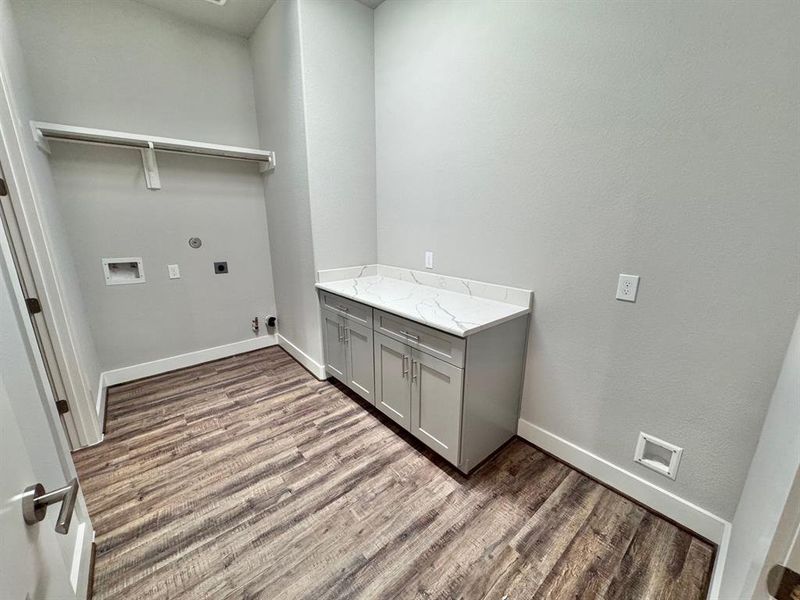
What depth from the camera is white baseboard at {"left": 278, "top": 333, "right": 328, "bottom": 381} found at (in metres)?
2.76

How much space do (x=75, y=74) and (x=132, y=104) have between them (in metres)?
0.32

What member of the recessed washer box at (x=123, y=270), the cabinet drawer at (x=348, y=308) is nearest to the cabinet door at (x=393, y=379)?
the cabinet drawer at (x=348, y=308)

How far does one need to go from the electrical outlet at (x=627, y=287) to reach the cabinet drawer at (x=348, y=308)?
1.34 m

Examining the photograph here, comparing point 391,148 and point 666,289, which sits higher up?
point 391,148

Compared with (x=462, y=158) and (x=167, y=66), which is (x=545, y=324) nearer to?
(x=462, y=158)

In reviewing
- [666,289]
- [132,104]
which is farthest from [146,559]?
[132,104]

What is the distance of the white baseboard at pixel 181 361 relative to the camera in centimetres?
270

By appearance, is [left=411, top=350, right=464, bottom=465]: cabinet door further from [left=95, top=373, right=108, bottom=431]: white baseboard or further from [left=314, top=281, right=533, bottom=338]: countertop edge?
[left=95, top=373, right=108, bottom=431]: white baseboard

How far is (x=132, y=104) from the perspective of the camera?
2.45 m

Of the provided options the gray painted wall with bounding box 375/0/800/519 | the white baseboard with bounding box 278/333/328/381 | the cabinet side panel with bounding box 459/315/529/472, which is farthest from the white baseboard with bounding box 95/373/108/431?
the gray painted wall with bounding box 375/0/800/519

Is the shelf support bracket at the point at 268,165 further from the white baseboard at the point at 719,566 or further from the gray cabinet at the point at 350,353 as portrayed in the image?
the white baseboard at the point at 719,566

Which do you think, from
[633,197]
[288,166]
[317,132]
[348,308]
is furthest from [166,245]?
[633,197]

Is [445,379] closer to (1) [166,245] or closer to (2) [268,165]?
(2) [268,165]

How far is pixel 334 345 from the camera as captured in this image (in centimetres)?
255
